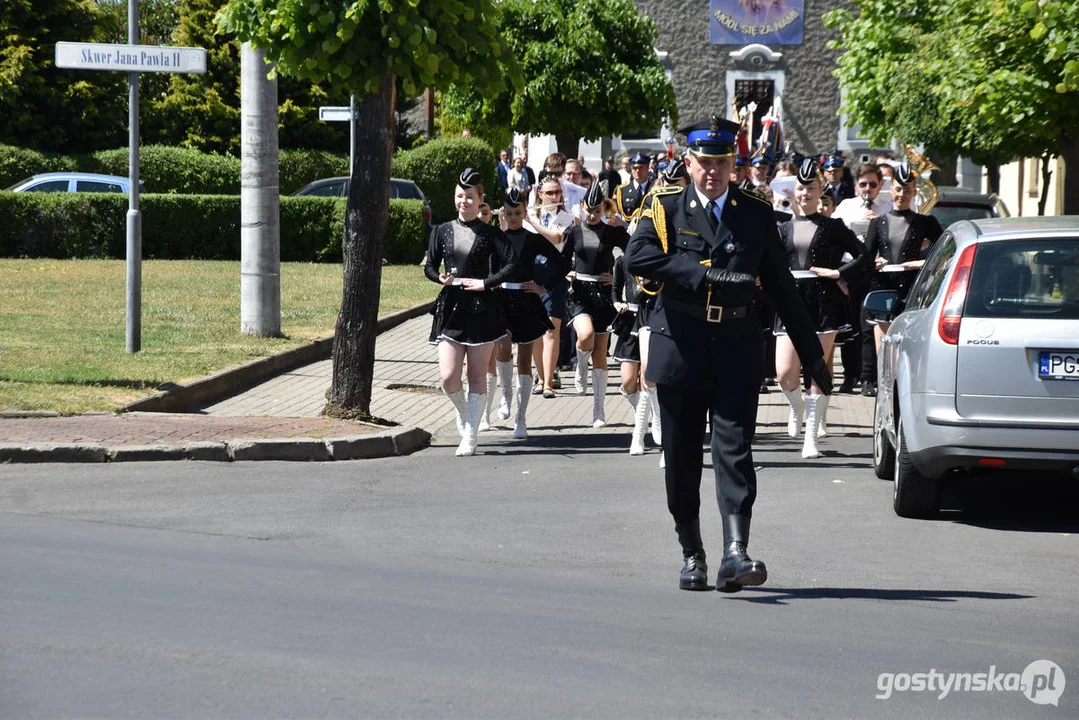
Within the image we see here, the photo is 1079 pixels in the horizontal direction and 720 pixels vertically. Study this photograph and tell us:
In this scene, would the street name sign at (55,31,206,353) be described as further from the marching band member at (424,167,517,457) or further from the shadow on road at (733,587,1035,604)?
the shadow on road at (733,587,1035,604)

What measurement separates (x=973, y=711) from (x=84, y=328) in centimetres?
1261

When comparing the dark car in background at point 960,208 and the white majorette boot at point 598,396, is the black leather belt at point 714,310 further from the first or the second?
the dark car in background at point 960,208

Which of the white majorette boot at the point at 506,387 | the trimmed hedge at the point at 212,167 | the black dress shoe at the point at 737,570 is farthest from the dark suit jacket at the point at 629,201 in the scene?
the trimmed hedge at the point at 212,167

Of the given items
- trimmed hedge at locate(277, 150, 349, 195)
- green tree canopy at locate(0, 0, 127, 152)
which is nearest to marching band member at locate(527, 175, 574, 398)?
trimmed hedge at locate(277, 150, 349, 195)

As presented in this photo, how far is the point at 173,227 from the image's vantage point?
27.4 meters

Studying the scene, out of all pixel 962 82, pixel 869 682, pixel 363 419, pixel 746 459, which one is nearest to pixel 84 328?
pixel 363 419

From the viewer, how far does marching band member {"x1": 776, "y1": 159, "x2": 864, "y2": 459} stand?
1132 centimetres

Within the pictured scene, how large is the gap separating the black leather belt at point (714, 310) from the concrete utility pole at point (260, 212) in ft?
32.4

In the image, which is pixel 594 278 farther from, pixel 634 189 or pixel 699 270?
pixel 699 270

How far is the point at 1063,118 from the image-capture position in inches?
692

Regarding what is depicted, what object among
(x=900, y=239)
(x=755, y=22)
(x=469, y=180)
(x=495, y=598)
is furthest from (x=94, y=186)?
(x=495, y=598)

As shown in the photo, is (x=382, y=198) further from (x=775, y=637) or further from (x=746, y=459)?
(x=775, y=637)

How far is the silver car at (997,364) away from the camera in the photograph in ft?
26.2

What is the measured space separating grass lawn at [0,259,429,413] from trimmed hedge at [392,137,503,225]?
324 inches
